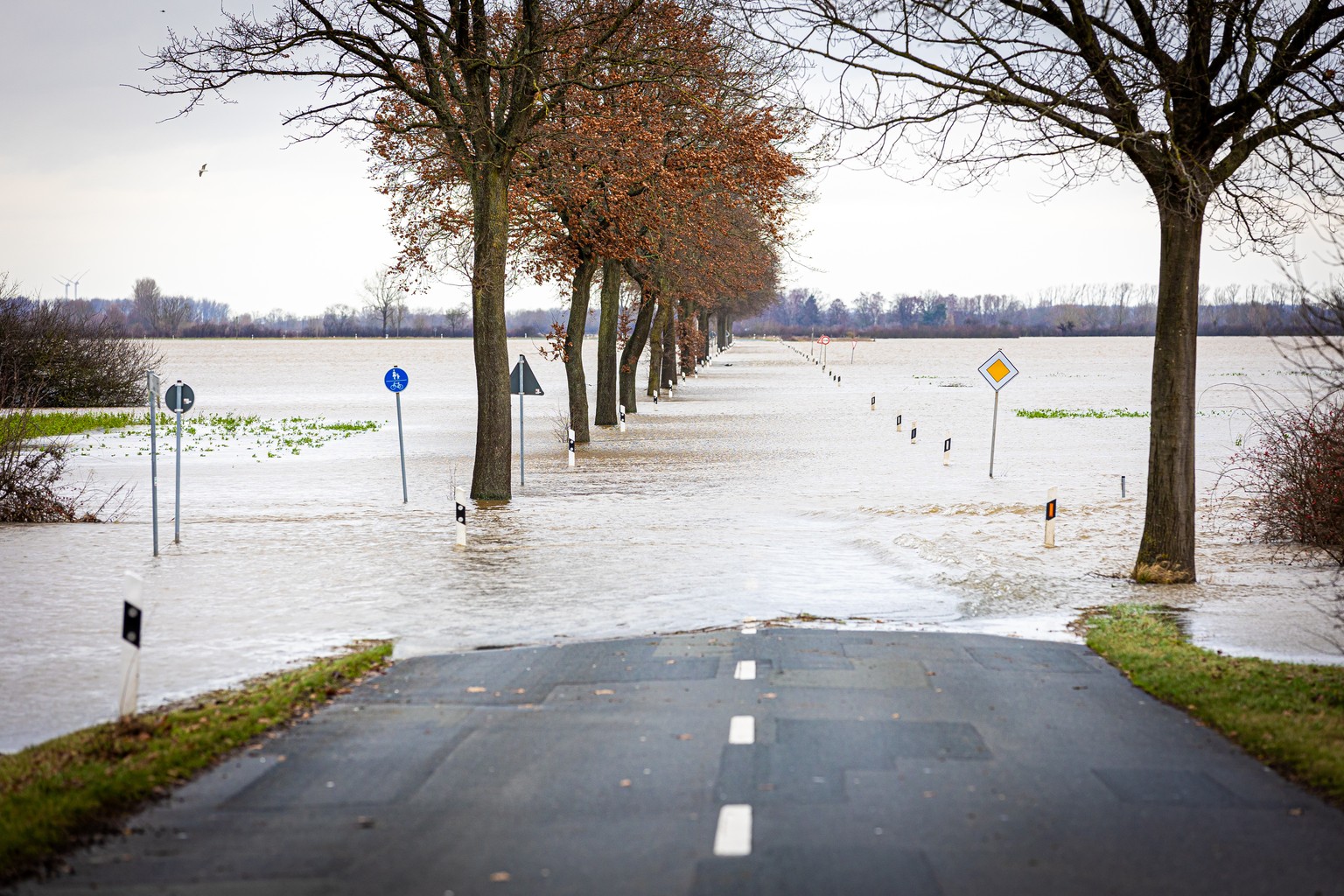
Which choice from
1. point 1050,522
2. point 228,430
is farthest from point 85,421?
point 1050,522

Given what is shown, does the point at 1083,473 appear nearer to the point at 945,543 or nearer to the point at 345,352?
the point at 945,543

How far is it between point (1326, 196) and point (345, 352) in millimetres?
149899

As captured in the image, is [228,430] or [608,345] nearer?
[608,345]

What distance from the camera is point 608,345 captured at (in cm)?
4312

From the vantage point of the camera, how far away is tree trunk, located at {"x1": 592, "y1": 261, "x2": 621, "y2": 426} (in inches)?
1603

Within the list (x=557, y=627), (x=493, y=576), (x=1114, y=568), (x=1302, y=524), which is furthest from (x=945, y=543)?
(x=557, y=627)

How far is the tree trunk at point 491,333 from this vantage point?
891 inches

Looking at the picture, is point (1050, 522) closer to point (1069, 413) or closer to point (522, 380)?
point (522, 380)

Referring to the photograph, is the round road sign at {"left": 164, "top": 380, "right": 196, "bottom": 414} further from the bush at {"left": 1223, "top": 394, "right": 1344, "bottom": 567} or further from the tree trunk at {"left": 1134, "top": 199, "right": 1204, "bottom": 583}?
A: the bush at {"left": 1223, "top": 394, "right": 1344, "bottom": 567}

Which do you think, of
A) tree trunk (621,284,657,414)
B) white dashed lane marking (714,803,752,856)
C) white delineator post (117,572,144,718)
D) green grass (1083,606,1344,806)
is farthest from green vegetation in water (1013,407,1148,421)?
white dashed lane marking (714,803,752,856)

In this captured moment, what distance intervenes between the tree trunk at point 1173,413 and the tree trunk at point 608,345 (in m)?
26.0

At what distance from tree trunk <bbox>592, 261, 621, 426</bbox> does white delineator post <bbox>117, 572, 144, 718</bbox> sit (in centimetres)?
3180

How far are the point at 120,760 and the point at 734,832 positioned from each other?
11.7 ft

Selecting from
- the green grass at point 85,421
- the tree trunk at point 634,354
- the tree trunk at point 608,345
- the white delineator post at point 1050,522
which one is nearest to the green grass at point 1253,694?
the white delineator post at point 1050,522
